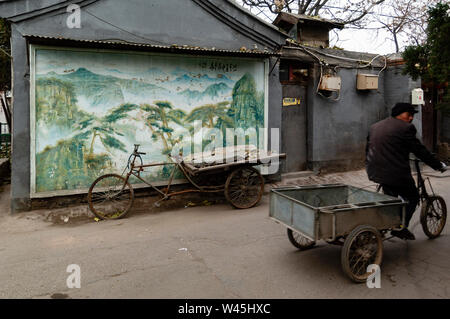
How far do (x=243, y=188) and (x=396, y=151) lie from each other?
3.66m

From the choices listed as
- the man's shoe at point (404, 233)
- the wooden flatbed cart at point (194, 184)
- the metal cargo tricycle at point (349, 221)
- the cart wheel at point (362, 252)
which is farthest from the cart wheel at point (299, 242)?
the wooden flatbed cart at point (194, 184)

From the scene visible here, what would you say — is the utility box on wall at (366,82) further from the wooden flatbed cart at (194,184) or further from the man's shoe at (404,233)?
the man's shoe at (404,233)

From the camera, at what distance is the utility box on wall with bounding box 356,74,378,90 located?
36.1 ft

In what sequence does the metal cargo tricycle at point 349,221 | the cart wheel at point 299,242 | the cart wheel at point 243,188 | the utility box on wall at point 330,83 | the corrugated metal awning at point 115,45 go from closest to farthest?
1. the metal cargo tricycle at point 349,221
2. the cart wheel at point 299,242
3. the corrugated metal awning at point 115,45
4. the cart wheel at point 243,188
5. the utility box on wall at point 330,83

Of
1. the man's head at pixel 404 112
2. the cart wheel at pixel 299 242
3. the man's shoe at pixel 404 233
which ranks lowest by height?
the cart wheel at pixel 299 242

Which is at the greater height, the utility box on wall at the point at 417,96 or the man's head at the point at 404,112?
the utility box on wall at the point at 417,96

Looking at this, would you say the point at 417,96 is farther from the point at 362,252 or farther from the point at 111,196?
the point at 111,196

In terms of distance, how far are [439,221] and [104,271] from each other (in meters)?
5.11

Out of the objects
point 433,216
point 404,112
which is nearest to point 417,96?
point 433,216

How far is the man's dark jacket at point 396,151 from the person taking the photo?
14.9 ft

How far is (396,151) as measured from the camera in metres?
4.60

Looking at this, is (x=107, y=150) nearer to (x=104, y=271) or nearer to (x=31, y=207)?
(x=31, y=207)

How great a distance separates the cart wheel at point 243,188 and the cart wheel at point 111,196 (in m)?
2.09

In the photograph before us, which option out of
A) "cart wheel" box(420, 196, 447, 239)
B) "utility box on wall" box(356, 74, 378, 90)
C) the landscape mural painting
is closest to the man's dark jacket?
"cart wheel" box(420, 196, 447, 239)
